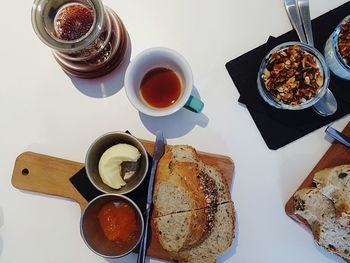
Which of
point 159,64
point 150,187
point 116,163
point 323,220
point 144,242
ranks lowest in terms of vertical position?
point 323,220

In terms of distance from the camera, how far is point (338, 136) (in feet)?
4.13

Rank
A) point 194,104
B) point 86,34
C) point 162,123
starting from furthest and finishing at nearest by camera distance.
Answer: point 162,123
point 194,104
point 86,34

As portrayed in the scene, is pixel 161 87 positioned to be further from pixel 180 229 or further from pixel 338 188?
pixel 338 188

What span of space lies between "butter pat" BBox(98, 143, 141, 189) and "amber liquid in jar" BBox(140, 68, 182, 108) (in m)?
0.17

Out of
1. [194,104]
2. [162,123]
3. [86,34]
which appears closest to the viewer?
[86,34]

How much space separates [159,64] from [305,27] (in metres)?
0.46

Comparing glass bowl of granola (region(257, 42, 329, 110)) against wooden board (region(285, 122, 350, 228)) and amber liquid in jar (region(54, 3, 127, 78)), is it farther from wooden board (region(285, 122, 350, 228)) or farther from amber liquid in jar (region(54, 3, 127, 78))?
amber liquid in jar (region(54, 3, 127, 78))

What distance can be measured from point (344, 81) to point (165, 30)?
1.88 feet

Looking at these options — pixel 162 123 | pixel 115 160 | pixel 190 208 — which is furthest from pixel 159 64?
pixel 190 208

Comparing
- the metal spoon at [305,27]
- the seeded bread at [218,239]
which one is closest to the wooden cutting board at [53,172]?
the seeded bread at [218,239]

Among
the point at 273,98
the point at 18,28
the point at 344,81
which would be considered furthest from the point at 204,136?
the point at 18,28

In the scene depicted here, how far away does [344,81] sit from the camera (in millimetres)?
1290

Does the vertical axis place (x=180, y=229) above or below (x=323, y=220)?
above

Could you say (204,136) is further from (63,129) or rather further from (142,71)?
(63,129)
